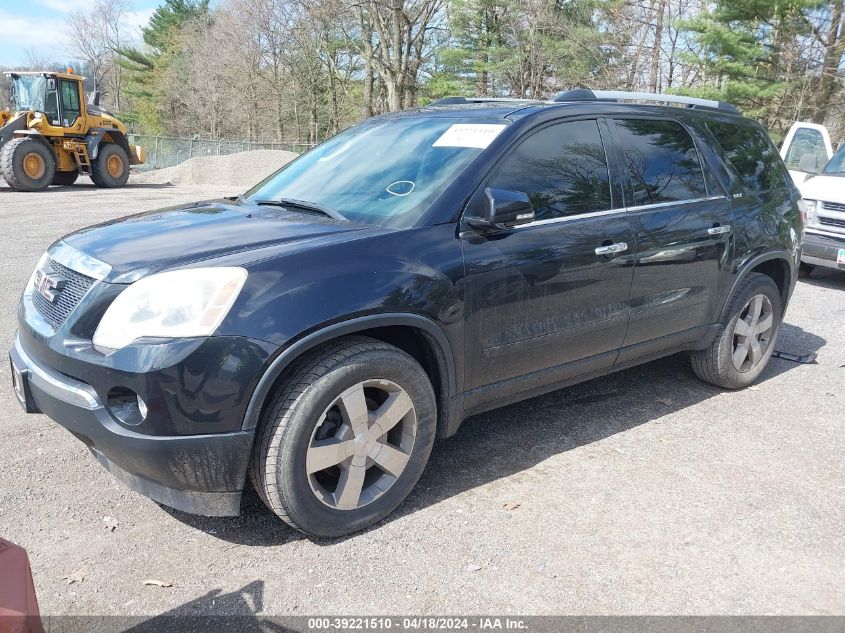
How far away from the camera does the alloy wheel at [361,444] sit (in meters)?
2.85

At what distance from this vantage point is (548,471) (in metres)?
3.66

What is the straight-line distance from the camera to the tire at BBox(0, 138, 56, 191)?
1839cm

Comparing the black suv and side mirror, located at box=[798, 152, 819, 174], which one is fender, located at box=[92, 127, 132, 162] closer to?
side mirror, located at box=[798, 152, 819, 174]

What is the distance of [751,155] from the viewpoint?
486 cm

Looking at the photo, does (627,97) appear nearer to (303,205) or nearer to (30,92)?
(303,205)

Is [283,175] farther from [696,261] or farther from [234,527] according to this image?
[696,261]

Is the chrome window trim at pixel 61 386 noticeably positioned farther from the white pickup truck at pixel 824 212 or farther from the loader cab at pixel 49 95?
the loader cab at pixel 49 95

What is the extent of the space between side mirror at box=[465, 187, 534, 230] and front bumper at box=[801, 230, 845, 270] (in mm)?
6564

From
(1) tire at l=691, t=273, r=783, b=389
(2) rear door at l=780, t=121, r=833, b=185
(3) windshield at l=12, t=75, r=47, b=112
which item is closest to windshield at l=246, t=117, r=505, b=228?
(1) tire at l=691, t=273, r=783, b=389

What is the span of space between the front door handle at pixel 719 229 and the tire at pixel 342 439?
223 cm

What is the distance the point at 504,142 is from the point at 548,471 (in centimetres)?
168

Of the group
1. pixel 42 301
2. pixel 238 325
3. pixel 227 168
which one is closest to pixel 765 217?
pixel 238 325

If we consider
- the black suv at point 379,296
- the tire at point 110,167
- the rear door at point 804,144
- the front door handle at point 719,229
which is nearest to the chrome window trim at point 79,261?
the black suv at point 379,296

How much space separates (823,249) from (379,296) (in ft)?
24.7
